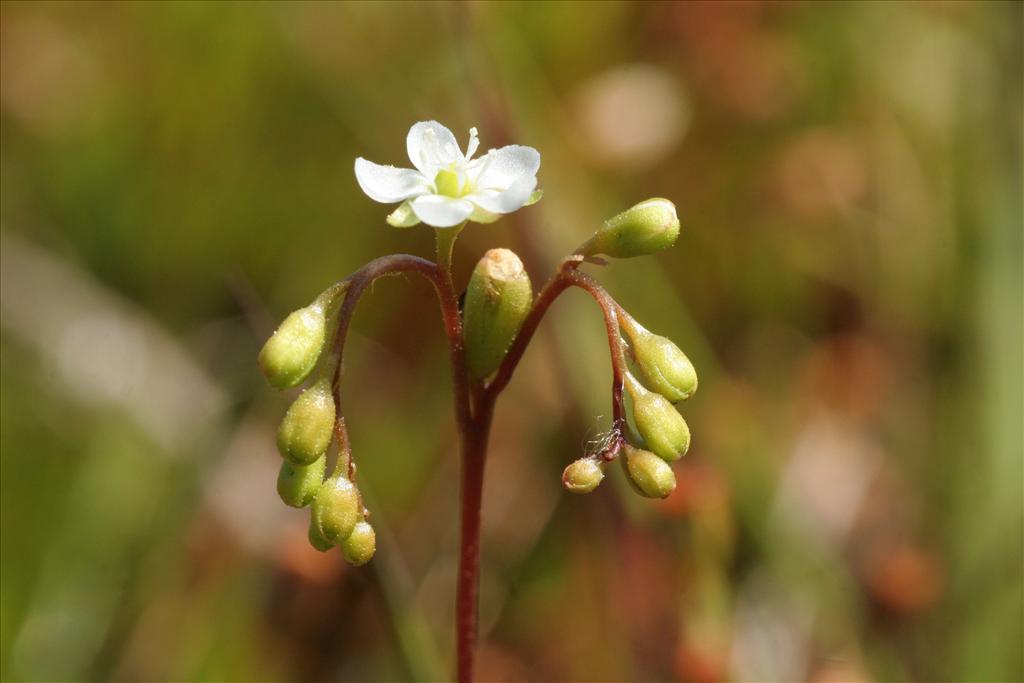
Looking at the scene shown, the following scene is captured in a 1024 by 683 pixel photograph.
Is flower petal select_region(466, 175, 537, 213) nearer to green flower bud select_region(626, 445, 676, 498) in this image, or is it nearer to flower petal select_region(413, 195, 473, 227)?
flower petal select_region(413, 195, 473, 227)

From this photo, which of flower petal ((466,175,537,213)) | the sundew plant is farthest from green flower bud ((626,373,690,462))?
flower petal ((466,175,537,213))

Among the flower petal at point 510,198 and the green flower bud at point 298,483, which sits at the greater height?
the flower petal at point 510,198

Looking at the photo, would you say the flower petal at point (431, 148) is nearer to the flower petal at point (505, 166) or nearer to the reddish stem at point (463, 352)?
the flower petal at point (505, 166)

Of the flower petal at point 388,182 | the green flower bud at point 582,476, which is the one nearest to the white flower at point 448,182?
the flower petal at point 388,182

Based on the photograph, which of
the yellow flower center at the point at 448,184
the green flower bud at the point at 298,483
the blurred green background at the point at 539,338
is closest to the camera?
the green flower bud at the point at 298,483

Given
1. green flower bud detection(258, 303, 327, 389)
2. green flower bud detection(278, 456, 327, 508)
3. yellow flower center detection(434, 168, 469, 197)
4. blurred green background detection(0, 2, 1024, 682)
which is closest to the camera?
green flower bud detection(258, 303, 327, 389)
